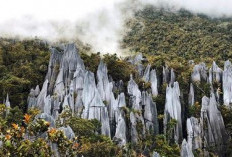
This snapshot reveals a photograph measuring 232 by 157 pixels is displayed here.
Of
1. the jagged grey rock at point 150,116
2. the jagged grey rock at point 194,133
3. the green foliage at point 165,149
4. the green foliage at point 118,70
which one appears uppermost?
the green foliage at point 118,70

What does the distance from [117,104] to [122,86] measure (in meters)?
4.79

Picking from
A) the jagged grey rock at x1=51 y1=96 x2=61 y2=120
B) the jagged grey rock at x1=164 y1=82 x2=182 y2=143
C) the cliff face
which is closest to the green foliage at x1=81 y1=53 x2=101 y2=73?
the cliff face

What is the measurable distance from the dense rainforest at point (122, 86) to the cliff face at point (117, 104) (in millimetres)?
247

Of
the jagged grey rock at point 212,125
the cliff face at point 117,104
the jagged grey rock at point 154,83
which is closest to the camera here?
the cliff face at point 117,104

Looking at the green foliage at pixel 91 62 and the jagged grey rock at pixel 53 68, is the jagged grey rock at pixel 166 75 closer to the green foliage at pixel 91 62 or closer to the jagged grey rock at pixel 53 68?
the green foliage at pixel 91 62

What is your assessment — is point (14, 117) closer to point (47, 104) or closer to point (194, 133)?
point (47, 104)

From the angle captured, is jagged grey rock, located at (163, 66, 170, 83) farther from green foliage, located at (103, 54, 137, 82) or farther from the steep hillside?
the steep hillside

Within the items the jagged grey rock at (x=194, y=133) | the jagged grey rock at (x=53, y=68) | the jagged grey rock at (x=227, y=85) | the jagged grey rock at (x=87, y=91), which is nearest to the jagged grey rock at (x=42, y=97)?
the jagged grey rock at (x=53, y=68)

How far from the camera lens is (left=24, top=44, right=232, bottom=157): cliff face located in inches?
1140

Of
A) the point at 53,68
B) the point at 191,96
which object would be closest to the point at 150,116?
the point at 191,96

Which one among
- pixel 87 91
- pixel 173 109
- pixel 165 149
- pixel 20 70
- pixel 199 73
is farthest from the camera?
pixel 199 73

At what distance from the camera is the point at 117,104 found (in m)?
30.4

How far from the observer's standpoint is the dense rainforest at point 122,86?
31.8 feet

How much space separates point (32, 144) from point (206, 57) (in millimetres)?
43645
